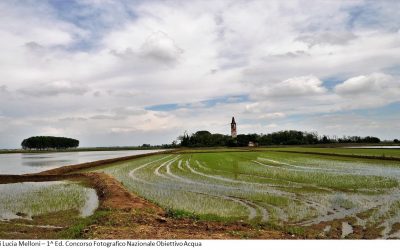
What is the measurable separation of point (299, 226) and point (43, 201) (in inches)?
519

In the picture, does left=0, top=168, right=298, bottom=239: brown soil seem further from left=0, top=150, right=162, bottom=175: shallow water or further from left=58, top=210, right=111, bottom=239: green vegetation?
left=0, top=150, right=162, bottom=175: shallow water

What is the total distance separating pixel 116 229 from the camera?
11312mm

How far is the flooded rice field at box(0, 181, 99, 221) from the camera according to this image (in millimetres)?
15344

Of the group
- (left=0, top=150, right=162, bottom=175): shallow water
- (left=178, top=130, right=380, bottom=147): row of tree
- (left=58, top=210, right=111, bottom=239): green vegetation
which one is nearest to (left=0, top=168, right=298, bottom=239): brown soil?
(left=58, top=210, right=111, bottom=239): green vegetation

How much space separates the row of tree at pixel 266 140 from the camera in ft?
444

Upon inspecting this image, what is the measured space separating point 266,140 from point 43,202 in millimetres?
136513

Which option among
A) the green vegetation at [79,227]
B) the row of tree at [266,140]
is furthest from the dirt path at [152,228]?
the row of tree at [266,140]

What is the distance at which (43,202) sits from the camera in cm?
1808

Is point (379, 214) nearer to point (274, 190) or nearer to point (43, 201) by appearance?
point (274, 190)

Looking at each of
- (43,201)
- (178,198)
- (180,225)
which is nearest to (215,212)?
(180,225)

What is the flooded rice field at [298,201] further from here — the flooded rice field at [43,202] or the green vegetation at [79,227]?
the flooded rice field at [43,202]

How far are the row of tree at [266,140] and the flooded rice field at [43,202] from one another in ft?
367

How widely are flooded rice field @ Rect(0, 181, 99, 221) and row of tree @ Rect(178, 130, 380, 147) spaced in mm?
111914

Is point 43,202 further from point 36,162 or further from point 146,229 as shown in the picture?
point 36,162
